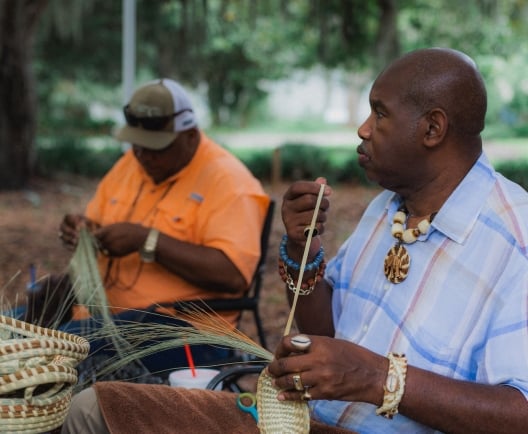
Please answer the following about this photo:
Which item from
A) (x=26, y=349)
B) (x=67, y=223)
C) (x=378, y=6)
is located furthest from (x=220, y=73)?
(x=26, y=349)

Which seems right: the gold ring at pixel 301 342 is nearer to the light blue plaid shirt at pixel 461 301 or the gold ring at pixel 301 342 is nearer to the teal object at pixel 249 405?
the light blue plaid shirt at pixel 461 301

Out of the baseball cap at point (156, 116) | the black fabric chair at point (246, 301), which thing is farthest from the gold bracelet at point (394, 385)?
the baseball cap at point (156, 116)

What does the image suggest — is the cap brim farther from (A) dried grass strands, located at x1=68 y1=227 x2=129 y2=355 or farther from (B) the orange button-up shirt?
(A) dried grass strands, located at x1=68 y1=227 x2=129 y2=355

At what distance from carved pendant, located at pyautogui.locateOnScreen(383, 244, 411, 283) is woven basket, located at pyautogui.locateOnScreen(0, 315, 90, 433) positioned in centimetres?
80

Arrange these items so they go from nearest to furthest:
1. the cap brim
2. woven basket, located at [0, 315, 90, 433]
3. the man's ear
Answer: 1. woven basket, located at [0, 315, 90, 433]
2. the man's ear
3. the cap brim

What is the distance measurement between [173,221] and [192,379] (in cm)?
90

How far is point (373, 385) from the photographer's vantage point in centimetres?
176

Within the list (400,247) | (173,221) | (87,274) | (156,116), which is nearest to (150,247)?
(173,221)

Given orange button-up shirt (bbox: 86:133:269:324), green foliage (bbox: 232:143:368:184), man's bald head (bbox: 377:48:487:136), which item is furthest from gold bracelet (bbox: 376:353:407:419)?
green foliage (bbox: 232:143:368:184)

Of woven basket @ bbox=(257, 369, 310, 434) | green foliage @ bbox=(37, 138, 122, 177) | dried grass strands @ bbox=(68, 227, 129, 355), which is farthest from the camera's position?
green foliage @ bbox=(37, 138, 122, 177)

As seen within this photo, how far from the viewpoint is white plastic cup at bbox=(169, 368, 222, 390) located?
2.69 meters

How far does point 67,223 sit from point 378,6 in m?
8.41

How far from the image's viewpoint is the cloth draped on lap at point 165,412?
2160mm

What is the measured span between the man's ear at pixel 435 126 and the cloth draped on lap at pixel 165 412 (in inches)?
34.0
